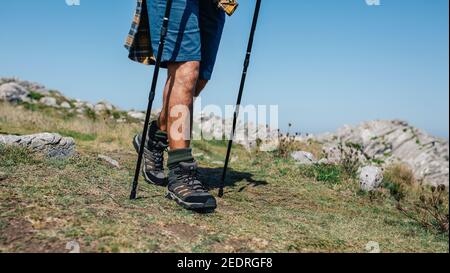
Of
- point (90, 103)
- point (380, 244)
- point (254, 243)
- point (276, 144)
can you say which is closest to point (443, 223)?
point (380, 244)

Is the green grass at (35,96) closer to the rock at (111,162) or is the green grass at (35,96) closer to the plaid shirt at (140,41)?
the rock at (111,162)

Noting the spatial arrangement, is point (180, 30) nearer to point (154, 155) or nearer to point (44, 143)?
point (154, 155)

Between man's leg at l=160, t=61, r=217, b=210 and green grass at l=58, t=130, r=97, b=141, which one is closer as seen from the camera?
Result: man's leg at l=160, t=61, r=217, b=210

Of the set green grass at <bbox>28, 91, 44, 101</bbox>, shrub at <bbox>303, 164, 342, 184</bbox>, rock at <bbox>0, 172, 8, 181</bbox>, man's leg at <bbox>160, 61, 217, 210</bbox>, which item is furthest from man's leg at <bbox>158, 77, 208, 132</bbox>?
green grass at <bbox>28, 91, 44, 101</bbox>

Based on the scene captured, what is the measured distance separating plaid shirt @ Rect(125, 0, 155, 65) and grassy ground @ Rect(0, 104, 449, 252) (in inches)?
56.5

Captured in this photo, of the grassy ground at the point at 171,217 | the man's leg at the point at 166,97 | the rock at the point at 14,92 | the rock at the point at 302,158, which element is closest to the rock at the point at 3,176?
the grassy ground at the point at 171,217

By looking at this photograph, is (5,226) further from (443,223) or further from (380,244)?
(443,223)

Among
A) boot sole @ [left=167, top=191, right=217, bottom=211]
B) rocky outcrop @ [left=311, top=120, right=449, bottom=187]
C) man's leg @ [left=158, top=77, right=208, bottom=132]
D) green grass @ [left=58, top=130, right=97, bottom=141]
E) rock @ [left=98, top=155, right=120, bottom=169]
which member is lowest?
rocky outcrop @ [left=311, top=120, right=449, bottom=187]

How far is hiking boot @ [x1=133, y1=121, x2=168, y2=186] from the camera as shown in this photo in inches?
185

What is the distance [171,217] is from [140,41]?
207 cm

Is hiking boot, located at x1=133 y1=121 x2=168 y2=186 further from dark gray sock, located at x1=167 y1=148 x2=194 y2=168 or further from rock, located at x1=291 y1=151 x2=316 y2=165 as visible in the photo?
rock, located at x1=291 y1=151 x2=316 y2=165

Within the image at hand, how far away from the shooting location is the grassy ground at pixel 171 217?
284 centimetres

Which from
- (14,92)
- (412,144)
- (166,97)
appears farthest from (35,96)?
(412,144)
